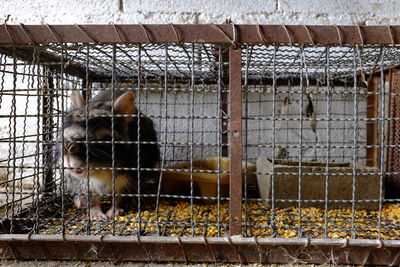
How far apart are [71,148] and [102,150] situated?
0.68 ft

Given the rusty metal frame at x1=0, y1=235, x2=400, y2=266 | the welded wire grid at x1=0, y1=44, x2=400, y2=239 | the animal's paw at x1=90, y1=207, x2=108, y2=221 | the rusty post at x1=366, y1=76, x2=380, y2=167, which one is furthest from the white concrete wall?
the rusty metal frame at x1=0, y1=235, x2=400, y2=266

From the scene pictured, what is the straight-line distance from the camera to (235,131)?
1692 mm

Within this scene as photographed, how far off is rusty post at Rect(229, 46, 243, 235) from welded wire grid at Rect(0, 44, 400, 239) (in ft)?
0.15

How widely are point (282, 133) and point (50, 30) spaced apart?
2.43 metres

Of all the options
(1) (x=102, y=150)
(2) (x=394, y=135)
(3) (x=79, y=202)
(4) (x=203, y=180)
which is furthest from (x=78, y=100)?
(2) (x=394, y=135)

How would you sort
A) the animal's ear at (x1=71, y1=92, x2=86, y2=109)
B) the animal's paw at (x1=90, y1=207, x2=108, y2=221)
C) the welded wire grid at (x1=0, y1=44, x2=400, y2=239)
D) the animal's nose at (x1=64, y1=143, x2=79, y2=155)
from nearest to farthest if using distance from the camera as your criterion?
the welded wire grid at (x1=0, y1=44, x2=400, y2=239) < the animal's nose at (x1=64, y1=143, x2=79, y2=155) < the animal's paw at (x1=90, y1=207, x2=108, y2=221) < the animal's ear at (x1=71, y1=92, x2=86, y2=109)

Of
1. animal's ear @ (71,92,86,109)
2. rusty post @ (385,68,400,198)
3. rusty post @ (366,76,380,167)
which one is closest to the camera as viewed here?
animal's ear @ (71,92,86,109)

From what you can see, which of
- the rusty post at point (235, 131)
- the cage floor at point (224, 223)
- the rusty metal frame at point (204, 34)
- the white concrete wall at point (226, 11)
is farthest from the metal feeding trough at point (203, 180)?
the white concrete wall at point (226, 11)

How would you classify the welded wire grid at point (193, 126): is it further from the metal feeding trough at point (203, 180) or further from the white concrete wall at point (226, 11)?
the white concrete wall at point (226, 11)

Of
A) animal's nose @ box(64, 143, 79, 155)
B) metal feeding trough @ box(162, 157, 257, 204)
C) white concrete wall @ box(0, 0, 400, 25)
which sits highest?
white concrete wall @ box(0, 0, 400, 25)

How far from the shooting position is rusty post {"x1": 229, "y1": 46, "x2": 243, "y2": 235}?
66.3 inches

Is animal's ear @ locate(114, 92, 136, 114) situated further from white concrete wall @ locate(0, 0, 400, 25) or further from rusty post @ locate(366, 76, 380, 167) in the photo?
rusty post @ locate(366, 76, 380, 167)

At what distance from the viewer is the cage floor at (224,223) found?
185cm

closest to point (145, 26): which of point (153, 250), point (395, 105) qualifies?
point (153, 250)
